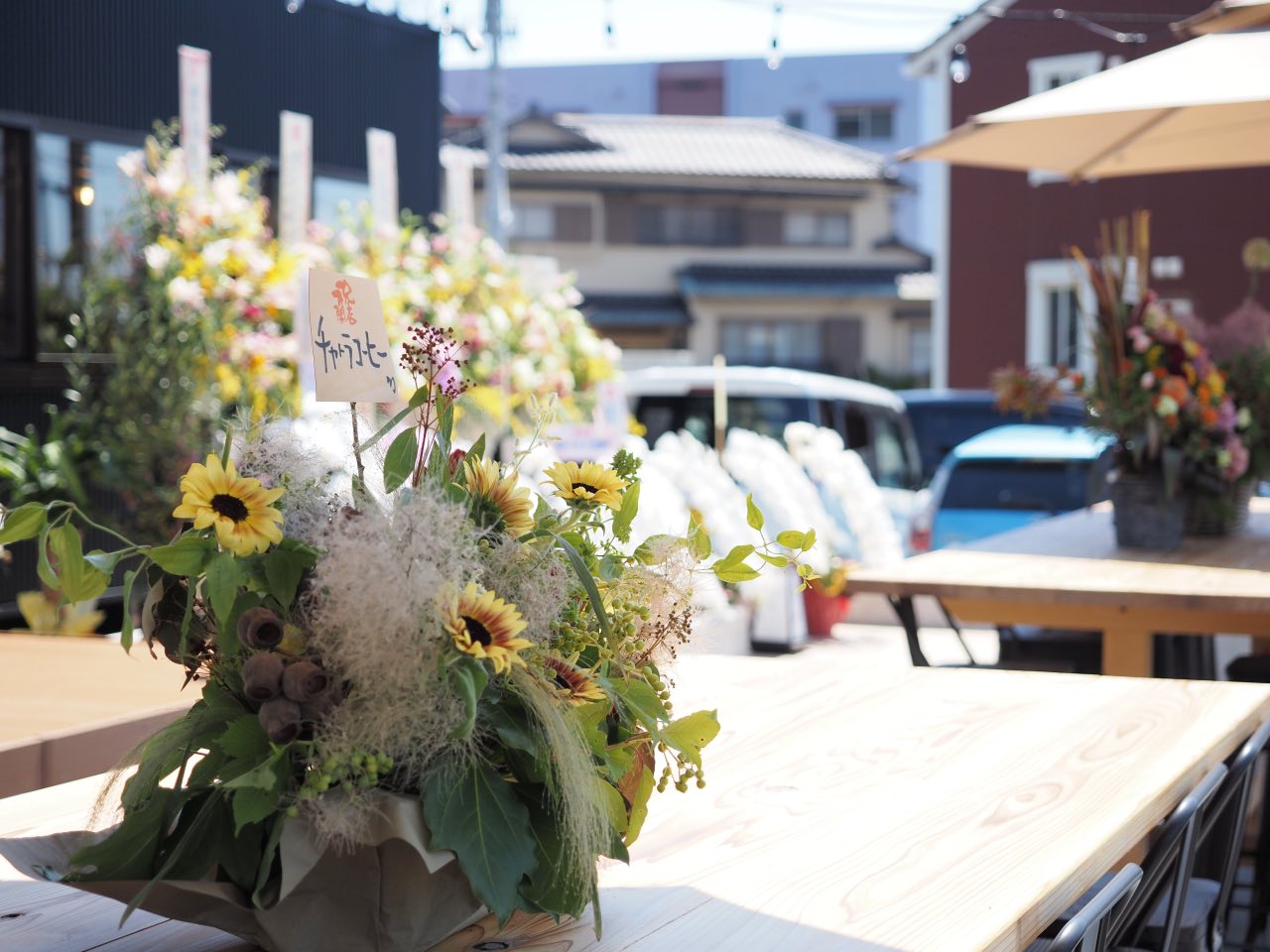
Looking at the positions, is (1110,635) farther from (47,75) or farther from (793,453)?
(47,75)

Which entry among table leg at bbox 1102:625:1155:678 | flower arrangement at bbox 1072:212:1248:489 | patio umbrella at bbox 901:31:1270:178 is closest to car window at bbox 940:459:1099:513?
patio umbrella at bbox 901:31:1270:178

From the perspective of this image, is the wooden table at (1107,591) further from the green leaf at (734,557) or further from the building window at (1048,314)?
the building window at (1048,314)

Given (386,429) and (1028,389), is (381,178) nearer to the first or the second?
(1028,389)

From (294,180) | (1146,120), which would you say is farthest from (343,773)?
(294,180)

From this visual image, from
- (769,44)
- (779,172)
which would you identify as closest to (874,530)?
(769,44)

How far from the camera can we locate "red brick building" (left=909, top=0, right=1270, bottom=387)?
47.6 ft

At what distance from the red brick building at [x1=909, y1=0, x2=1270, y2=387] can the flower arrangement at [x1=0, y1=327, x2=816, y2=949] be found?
13.5m

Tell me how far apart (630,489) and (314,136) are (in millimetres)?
6902

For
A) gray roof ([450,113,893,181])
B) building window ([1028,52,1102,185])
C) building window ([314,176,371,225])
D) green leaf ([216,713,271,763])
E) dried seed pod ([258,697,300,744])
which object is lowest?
green leaf ([216,713,271,763])

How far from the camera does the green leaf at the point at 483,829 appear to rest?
3.34ft

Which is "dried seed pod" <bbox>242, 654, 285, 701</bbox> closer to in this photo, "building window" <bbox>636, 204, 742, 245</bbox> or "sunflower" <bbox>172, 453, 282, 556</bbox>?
"sunflower" <bbox>172, 453, 282, 556</bbox>

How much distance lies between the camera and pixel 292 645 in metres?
1.04

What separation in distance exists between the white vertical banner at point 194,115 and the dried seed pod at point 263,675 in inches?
207

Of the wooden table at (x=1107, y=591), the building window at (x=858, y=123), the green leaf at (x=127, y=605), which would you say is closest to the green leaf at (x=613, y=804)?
the green leaf at (x=127, y=605)
